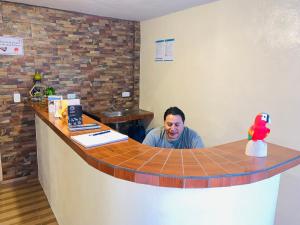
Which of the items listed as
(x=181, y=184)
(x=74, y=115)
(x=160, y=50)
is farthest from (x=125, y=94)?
(x=181, y=184)

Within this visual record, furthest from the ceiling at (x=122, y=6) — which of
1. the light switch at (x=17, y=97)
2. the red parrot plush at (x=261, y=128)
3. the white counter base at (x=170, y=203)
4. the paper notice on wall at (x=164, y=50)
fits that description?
the white counter base at (x=170, y=203)

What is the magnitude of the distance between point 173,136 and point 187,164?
99 cm

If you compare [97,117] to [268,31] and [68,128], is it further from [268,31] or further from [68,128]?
[268,31]

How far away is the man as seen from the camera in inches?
83.4

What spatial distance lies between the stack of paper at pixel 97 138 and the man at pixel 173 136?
557mm

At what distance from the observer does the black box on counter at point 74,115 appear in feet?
6.24

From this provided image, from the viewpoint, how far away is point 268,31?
81.8 inches

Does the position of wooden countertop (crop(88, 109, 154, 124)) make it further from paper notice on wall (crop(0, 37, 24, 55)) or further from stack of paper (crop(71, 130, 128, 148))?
stack of paper (crop(71, 130, 128, 148))

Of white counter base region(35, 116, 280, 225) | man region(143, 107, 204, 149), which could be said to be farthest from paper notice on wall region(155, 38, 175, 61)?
white counter base region(35, 116, 280, 225)

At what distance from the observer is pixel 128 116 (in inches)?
136

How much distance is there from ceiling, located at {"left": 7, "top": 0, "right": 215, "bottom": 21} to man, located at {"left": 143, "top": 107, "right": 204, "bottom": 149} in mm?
1299

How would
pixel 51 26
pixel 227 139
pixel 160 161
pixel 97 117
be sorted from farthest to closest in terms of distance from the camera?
pixel 97 117
pixel 51 26
pixel 227 139
pixel 160 161

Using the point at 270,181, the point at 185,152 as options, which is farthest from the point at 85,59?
the point at 270,181

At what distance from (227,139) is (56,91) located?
7.58 feet
